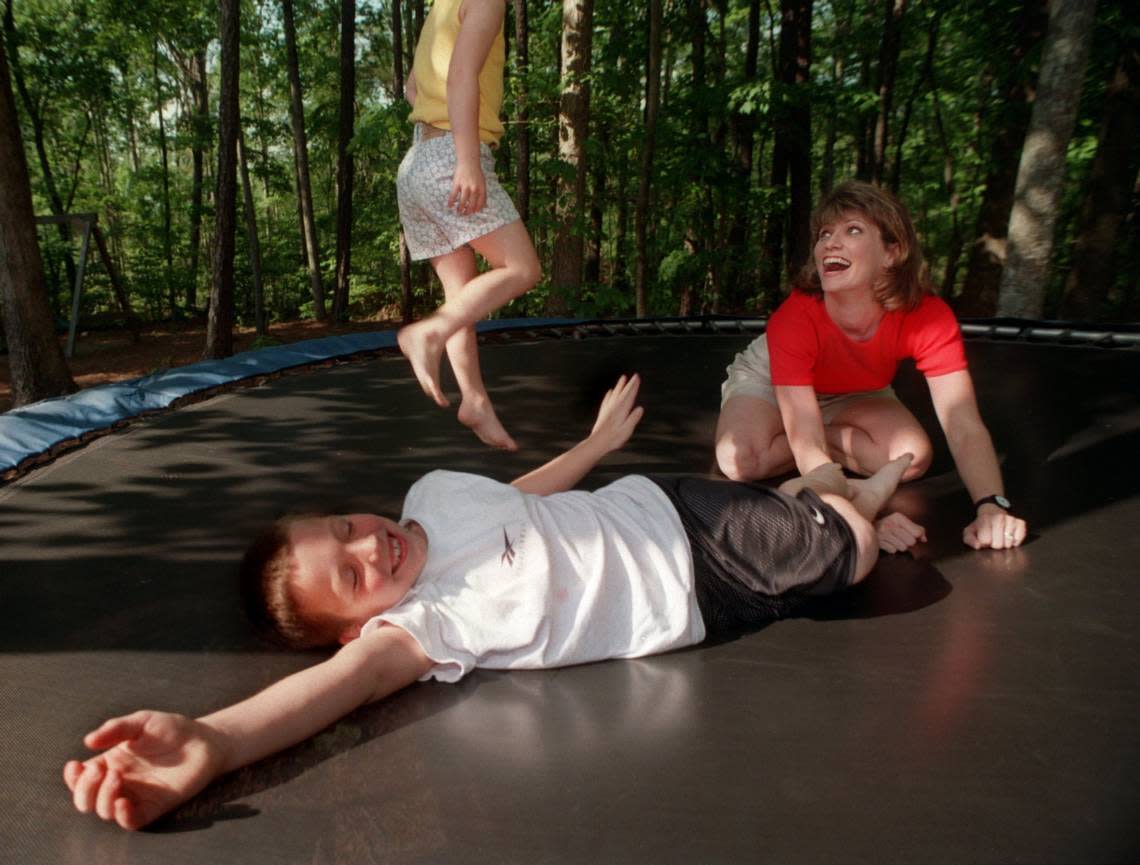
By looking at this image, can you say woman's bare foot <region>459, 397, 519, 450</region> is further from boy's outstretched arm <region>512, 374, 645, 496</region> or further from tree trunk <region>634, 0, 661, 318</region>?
tree trunk <region>634, 0, 661, 318</region>

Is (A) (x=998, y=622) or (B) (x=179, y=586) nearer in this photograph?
(A) (x=998, y=622)

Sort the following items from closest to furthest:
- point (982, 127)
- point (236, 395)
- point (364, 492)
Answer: point (364, 492)
point (236, 395)
point (982, 127)

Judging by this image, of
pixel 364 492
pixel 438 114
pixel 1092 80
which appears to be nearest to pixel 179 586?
pixel 364 492

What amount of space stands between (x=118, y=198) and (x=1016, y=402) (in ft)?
33.9

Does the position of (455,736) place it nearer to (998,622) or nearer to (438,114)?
(998,622)

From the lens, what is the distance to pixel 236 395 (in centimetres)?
222

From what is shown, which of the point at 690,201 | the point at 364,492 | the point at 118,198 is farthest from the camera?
the point at 118,198

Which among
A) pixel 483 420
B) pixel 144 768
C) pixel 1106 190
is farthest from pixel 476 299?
pixel 1106 190

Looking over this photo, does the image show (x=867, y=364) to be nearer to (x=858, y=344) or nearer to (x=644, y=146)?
(x=858, y=344)

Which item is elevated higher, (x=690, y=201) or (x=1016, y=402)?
(x=690, y=201)

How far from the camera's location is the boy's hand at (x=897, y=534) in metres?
1.26

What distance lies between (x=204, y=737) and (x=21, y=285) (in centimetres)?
332

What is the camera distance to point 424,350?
1287 mm

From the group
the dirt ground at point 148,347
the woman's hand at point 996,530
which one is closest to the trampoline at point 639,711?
the woman's hand at point 996,530
